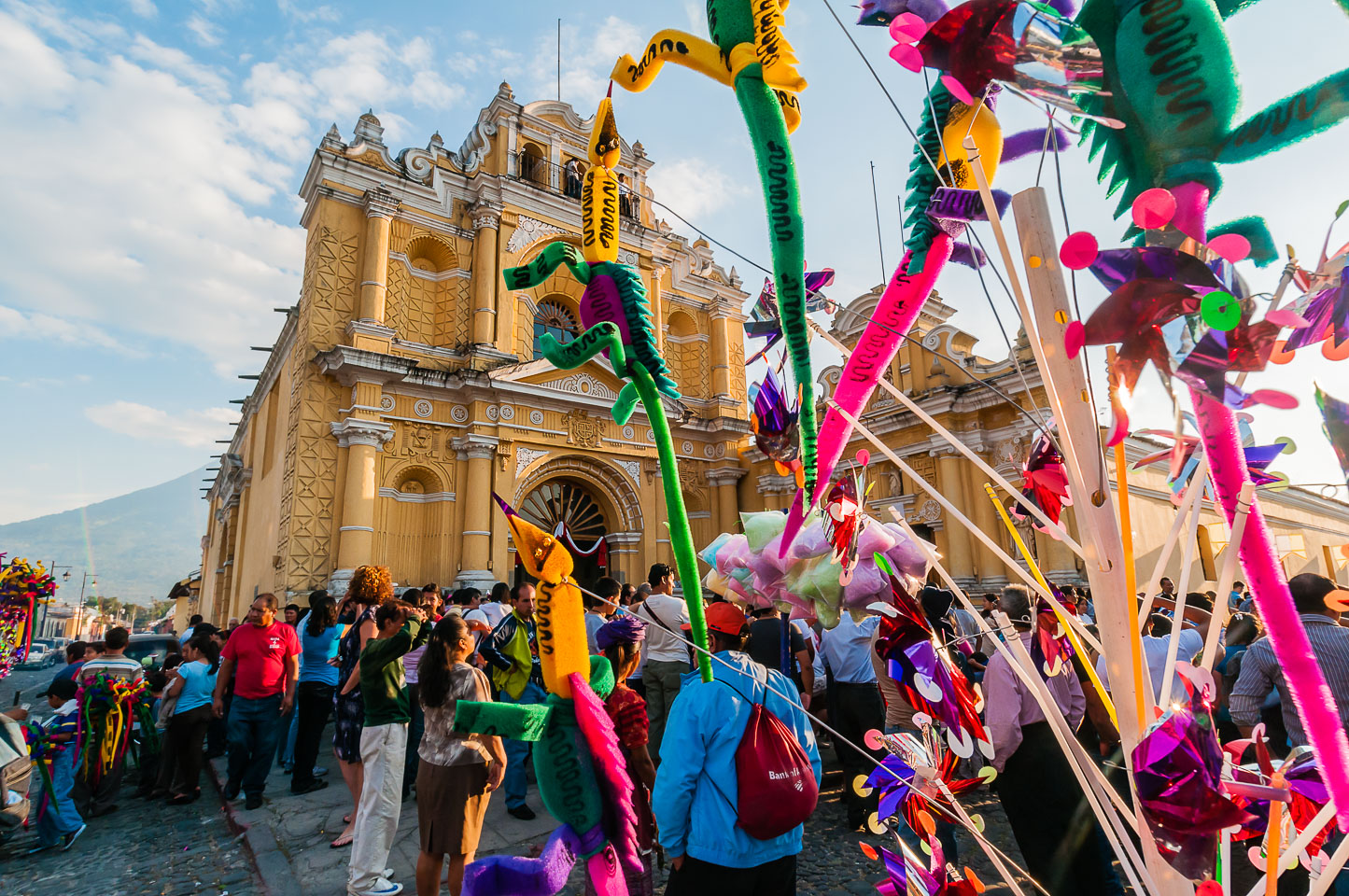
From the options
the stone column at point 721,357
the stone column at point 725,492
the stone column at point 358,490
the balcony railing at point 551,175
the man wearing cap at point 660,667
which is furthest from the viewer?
the stone column at point 721,357

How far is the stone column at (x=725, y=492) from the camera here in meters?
16.2

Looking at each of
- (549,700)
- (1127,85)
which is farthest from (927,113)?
(549,700)

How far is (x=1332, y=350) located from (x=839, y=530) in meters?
1.03

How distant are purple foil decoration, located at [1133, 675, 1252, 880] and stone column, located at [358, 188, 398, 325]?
1328 centimetres

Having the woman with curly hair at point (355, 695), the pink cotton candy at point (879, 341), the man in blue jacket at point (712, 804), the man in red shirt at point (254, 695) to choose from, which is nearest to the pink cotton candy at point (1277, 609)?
the pink cotton candy at point (879, 341)

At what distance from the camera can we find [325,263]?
12273 millimetres

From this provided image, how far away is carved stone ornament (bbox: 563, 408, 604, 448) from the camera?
45.6 feet

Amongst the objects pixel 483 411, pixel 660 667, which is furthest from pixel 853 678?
pixel 483 411

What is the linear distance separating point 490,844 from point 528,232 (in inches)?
499

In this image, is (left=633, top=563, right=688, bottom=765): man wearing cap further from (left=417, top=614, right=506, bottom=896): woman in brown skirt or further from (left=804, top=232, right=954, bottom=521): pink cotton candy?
(left=804, top=232, right=954, bottom=521): pink cotton candy

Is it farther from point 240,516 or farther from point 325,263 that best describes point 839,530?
point 240,516

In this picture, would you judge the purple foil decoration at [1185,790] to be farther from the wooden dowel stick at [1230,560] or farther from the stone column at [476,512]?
the stone column at [476,512]

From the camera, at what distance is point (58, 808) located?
4.81m

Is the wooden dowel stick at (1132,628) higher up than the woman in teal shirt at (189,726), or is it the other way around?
the wooden dowel stick at (1132,628)
